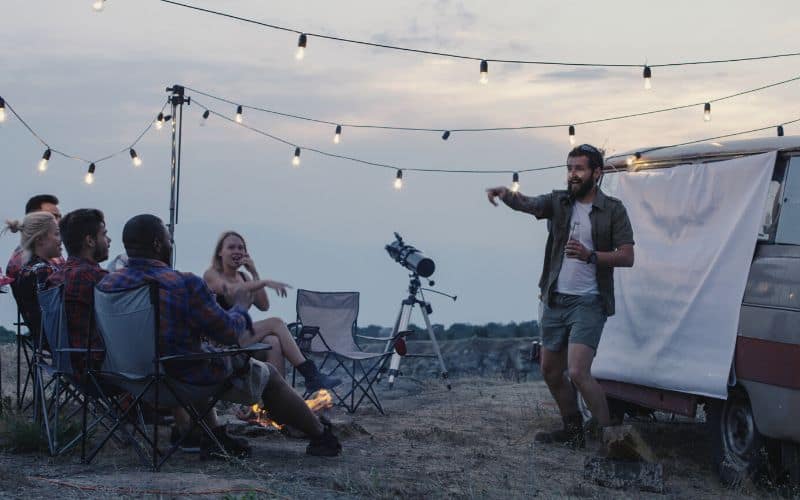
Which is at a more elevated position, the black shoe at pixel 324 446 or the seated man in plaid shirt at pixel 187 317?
the seated man in plaid shirt at pixel 187 317

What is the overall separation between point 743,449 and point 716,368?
0.42m

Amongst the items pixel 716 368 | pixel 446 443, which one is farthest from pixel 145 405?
pixel 716 368

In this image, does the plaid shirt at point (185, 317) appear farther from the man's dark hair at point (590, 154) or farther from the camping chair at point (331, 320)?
the camping chair at point (331, 320)

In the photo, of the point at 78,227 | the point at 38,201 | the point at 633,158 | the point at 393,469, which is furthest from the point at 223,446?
the point at 38,201

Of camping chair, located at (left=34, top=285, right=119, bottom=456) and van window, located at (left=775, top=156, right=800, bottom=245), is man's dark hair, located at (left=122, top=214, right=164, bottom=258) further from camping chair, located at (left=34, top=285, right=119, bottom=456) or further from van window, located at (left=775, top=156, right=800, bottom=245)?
van window, located at (left=775, top=156, right=800, bottom=245)

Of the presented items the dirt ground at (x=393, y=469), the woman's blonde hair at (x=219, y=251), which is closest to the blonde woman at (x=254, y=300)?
the woman's blonde hair at (x=219, y=251)

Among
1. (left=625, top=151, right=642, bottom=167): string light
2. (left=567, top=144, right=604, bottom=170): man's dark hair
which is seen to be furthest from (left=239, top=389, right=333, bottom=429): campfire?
(left=625, top=151, right=642, bottom=167): string light

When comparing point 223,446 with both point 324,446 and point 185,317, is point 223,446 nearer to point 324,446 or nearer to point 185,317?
point 324,446

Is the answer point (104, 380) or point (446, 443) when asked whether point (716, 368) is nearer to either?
point (446, 443)

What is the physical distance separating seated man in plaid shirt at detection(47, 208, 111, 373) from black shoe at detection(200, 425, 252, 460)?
2.33 feet

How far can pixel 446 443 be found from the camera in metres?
6.82

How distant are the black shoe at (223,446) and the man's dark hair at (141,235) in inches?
39.4

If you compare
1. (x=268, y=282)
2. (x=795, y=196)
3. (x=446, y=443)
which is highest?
(x=795, y=196)

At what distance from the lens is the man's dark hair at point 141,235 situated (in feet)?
18.4
